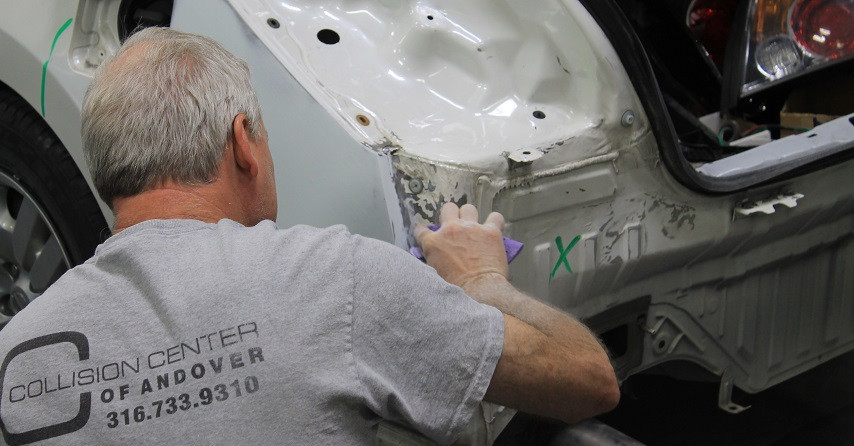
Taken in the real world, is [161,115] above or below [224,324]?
above

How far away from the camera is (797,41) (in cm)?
230

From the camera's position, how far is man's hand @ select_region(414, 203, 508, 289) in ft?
4.80

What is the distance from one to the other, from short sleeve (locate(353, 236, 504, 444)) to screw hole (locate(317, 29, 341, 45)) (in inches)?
26.8

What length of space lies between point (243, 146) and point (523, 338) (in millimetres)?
508

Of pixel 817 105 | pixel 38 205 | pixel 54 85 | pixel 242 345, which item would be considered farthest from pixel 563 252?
pixel 38 205

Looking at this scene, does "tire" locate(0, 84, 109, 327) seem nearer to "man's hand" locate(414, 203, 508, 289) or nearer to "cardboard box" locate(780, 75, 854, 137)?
"man's hand" locate(414, 203, 508, 289)

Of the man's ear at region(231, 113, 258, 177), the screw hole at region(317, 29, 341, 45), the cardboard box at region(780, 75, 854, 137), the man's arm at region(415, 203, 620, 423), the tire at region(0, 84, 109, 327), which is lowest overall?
the tire at region(0, 84, 109, 327)

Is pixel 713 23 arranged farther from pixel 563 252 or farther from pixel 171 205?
pixel 171 205

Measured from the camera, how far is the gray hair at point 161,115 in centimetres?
130

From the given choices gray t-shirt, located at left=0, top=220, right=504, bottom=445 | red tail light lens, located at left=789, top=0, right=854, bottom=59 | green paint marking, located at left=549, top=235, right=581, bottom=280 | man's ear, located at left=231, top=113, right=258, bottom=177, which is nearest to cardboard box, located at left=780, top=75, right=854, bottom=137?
red tail light lens, located at left=789, top=0, right=854, bottom=59

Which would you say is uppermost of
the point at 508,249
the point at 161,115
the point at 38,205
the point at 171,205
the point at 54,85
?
the point at 161,115

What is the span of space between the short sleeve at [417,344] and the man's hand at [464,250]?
0.21 meters

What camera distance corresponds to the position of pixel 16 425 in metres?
1.18

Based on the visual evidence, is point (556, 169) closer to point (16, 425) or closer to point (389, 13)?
point (389, 13)
